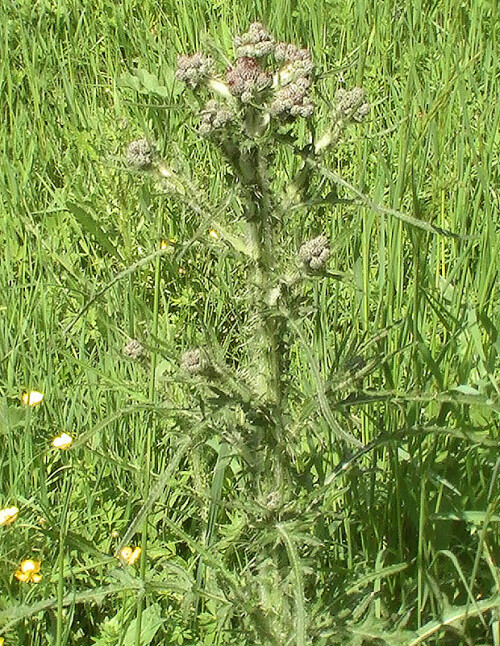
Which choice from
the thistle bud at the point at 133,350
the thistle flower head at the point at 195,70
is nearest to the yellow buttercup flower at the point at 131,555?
the thistle bud at the point at 133,350

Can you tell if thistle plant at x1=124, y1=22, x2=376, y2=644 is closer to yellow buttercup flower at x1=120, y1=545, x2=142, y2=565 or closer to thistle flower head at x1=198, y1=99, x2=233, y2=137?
thistle flower head at x1=198, y1=99, x2=233, y2=137

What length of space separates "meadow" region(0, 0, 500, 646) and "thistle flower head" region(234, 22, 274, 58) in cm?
7

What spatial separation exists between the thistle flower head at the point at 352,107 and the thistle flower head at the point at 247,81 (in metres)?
0.16

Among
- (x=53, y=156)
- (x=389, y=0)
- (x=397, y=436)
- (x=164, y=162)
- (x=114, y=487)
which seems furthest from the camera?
(x=389, y=0)

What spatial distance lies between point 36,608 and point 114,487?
1.59ft

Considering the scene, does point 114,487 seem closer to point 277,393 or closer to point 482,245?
point 277,393

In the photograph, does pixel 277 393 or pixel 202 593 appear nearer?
pixel 277 393

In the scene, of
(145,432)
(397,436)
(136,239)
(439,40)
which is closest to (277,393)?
(397,436)

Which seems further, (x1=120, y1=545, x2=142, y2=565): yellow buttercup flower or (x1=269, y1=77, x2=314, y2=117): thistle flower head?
(x1=120, y1=545, x2=142, y2=565): yellow buttercup flower

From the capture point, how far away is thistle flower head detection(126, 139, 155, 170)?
145cm

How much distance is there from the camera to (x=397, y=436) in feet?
5.34

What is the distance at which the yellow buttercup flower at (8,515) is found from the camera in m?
1.99

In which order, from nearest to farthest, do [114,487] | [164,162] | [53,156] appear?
1. [164,162]
2. [114,487]
3. [53,156]

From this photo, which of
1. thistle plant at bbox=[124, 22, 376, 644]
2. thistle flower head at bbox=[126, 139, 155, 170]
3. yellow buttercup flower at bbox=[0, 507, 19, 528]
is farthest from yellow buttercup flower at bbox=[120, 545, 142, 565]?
thistle flower head at bbox=[126, 139, 155, 170]
